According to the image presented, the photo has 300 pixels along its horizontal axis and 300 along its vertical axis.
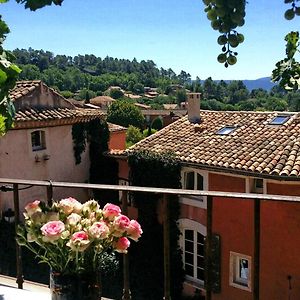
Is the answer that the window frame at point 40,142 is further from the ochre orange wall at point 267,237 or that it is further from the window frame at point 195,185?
the ochre orange wall at point 267,237

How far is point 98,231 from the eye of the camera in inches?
71.4

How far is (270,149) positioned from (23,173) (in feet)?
27.0

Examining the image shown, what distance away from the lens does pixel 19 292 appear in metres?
2.63

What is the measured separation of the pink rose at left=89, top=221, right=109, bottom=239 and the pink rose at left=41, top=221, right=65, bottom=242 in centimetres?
12

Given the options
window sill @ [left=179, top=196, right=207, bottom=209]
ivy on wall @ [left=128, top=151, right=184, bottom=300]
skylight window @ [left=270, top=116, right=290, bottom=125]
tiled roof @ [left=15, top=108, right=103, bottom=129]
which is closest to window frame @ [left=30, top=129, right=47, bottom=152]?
tiled roof @ [left=15, top=108, right=103, bottom=129]

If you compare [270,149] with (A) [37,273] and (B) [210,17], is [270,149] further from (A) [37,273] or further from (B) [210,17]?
(B) [210,17]

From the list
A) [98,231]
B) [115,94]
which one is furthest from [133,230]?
[115,94]

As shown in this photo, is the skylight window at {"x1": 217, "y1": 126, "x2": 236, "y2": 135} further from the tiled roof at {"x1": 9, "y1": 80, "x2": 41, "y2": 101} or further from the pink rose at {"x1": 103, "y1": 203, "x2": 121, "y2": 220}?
the pink rose at {"x1": 103, "y1": 203, "x2": 121, "y2": 220}

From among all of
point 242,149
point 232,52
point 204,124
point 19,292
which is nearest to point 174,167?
point 242,149

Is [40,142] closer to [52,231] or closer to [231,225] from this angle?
[231,225]

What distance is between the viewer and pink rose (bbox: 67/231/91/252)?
1.76 m

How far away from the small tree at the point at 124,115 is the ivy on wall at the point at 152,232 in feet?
93.4

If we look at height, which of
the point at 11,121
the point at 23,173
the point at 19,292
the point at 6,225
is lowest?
the point at 6,225

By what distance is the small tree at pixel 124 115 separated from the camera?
147 feet
